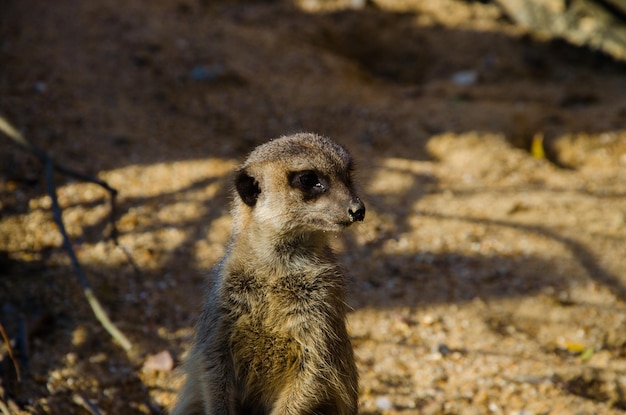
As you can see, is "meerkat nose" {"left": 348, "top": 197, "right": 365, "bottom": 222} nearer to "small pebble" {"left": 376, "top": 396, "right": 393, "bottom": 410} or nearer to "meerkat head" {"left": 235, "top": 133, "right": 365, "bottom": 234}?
"meerkat head" {"left": 235, "top": 133, "right": 365, "bottom": 234}

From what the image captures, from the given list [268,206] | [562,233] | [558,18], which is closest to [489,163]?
[562,233]

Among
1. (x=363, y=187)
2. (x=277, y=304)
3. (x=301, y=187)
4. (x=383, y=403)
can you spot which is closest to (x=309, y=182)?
(x=301, y=187)

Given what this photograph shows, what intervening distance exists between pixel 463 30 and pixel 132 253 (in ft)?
14.0

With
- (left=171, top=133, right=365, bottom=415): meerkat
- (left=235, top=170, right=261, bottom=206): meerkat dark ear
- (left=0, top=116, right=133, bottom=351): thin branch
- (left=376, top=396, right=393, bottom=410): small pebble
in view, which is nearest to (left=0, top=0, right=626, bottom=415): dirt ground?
(left=376, top=396, right=393, bottom=410): small pebble

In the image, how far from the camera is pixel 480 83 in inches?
256

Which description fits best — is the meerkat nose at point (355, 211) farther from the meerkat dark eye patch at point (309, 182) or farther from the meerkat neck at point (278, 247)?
the meerkat neck at point (278, 247)

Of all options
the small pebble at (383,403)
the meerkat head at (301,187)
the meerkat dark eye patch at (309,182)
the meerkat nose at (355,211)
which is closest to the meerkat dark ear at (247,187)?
the meerkat head at (301,187)

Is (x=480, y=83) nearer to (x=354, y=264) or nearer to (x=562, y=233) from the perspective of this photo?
(x=562, y=233)

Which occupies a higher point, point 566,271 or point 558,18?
point 558,18

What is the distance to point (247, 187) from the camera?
9.07ft

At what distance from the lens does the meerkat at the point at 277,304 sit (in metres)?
2.68

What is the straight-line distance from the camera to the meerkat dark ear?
276 cm

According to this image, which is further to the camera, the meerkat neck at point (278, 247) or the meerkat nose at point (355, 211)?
the meerkat neck at point (278, 247)

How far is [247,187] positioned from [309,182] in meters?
0.27
